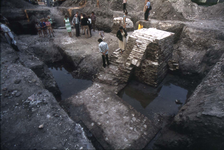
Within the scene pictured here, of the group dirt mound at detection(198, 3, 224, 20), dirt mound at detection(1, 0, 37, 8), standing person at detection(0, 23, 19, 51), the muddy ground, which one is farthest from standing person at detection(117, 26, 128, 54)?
dirt mound at detection(1, 0, 37, 8)

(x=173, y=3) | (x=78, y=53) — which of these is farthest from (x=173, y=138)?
(x=173, y=3)

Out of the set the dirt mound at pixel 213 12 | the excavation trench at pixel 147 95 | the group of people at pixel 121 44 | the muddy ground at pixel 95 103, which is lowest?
the excavation trench at pixel 147 95

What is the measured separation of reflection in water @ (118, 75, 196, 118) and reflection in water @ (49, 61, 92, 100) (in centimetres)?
179

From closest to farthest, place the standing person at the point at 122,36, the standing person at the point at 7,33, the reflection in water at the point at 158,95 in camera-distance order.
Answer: the reflection in water at the point at 158,95 < the standing person at the point at 7,33 < the standing person at the point at 122,36

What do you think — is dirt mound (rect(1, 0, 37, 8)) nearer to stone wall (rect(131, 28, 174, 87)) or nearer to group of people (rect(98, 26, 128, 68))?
group of people (rect(98, 26, 128, 68))

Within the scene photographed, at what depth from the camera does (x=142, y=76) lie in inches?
211

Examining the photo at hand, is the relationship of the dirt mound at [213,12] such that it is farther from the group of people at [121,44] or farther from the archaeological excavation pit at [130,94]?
the group of people at [121,44]

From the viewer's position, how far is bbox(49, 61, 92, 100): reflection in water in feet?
16.5

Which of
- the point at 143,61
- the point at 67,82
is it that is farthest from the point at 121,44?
the point at 67,82

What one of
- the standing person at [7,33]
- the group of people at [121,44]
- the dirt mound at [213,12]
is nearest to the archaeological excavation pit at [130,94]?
the group of people at [121,44]

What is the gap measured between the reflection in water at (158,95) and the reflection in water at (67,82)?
179cm

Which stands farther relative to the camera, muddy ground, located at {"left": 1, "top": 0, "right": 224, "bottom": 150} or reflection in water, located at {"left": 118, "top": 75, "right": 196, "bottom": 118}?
reflection in water, located at {"left": 118, "top": 75, "right": 196, "bottom": 118}

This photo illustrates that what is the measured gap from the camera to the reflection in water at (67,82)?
16.5 feet

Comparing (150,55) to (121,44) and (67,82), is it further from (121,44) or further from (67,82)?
(67,82)
